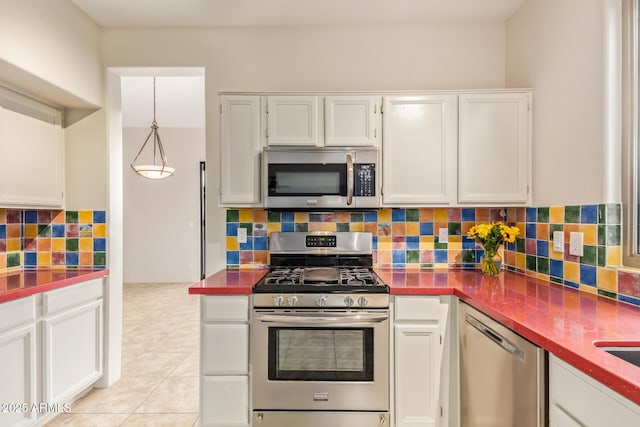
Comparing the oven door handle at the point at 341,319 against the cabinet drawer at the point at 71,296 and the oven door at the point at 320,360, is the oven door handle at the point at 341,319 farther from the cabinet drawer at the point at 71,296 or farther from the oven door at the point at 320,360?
the cabinet drawer at the point at 71,296

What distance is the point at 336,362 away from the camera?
2.05m

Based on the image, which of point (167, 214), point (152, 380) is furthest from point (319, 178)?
point (167, 214)

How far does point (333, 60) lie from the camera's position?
270 cm

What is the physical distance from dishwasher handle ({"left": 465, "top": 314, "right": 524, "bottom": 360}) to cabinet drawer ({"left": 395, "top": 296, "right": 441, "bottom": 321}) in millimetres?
189

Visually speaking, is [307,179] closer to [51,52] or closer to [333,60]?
[333,60]

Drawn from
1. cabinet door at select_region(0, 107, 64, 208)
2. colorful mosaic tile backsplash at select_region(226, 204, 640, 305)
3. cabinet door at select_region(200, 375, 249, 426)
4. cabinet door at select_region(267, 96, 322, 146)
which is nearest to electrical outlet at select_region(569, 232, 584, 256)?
colorful mosaic tile backsplash at select_region(226, 204, 640, 305)

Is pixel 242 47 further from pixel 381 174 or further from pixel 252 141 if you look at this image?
pixel 381 174

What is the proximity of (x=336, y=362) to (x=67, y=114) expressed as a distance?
2.55 m

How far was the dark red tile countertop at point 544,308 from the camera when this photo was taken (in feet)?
3.29

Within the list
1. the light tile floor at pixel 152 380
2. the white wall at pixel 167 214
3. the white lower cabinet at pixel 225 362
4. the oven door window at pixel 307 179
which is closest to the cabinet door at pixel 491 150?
the oven door window at pixel 307 179

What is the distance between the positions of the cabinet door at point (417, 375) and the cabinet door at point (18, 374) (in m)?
1.98

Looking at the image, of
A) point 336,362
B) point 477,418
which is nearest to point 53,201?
point 336,362

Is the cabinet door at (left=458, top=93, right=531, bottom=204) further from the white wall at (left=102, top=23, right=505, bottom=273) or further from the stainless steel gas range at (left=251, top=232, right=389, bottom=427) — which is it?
the stainless steel gas range at (left=251, top=232, right=389, bottom=427)

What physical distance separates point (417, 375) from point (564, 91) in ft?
5.81
